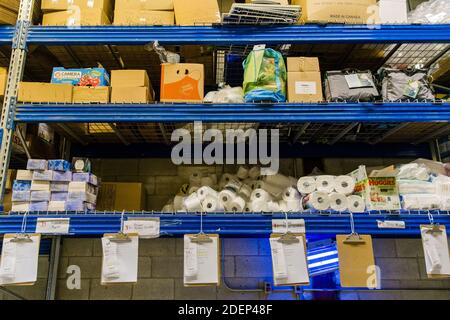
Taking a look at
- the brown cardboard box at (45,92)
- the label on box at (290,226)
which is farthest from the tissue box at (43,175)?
the label on box at (290,226)

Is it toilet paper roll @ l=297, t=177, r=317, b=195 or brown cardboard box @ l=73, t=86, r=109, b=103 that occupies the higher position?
brown cardboard box @ l=73, t=86, r=109, b=103

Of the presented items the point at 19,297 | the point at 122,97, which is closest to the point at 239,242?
the point at 122,97

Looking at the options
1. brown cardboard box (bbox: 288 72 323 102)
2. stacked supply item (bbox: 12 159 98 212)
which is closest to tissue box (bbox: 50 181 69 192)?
stacked supply item (bbox: 12 159 98 212)

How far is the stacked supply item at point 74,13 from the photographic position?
88.7 inches

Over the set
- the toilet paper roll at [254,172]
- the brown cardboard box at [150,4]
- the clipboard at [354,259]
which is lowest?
the clipboard at [354,259]

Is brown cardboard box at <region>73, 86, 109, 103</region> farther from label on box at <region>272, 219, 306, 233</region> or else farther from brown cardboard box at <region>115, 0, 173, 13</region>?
label on box at <region>272, 219, 306, 233</region>

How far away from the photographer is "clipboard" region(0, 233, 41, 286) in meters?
1.76

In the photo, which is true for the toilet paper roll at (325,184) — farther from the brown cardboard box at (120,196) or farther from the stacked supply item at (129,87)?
the brown cardboard box at (120,196)

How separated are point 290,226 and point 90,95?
49.6 inches

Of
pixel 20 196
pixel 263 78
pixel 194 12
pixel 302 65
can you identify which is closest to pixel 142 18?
pixel 194 12

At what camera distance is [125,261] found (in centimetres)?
177

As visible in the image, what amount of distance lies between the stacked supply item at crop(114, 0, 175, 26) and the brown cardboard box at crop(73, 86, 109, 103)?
0.44 meters

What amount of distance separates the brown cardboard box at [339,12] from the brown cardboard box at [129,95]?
101cm

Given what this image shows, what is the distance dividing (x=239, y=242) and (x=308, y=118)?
107 centimetres
